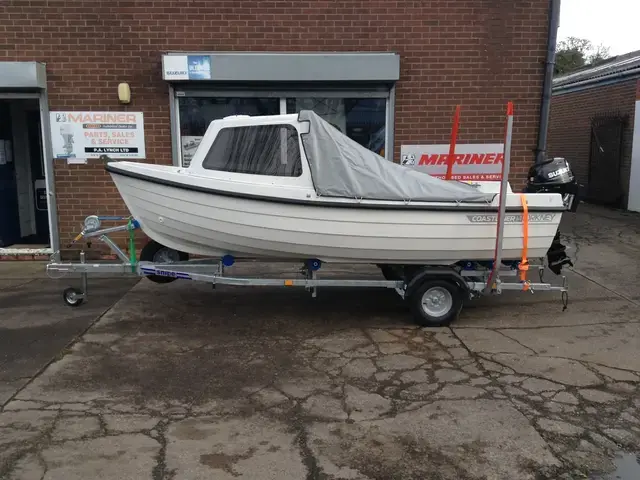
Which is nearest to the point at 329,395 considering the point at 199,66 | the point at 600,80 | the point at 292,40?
the point at 199,66

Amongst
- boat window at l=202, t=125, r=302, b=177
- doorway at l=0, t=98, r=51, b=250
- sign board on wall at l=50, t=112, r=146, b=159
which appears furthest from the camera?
doorway at l=0, t=98, r=51, b=250

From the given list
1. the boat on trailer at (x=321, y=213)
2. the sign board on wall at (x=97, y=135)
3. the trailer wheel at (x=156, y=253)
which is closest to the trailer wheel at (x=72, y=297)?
the boat on trailer at (x=321, y=213)

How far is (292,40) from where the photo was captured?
8.29 metres

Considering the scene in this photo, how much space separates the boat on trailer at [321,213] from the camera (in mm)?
5395

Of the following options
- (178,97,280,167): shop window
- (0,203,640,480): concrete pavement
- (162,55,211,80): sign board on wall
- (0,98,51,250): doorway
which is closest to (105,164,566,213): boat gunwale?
(0,203,640,480): concrete pavement

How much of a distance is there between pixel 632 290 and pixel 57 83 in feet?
27.8

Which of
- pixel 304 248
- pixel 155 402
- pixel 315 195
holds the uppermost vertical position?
pixel 315 195

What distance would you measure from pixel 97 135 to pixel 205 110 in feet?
5.32

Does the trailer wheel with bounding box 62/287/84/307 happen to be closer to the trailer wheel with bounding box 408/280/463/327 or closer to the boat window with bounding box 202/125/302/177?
the boat window with bounding box 202/125/302/177

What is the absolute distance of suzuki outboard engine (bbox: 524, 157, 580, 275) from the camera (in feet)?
20.1

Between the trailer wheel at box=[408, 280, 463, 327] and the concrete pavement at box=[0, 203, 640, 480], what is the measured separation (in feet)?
0.45

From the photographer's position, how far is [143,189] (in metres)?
5.59

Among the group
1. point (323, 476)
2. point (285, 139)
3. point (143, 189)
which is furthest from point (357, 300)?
point (323, 476)

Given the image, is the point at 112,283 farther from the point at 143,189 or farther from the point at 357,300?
the point at 357,300
